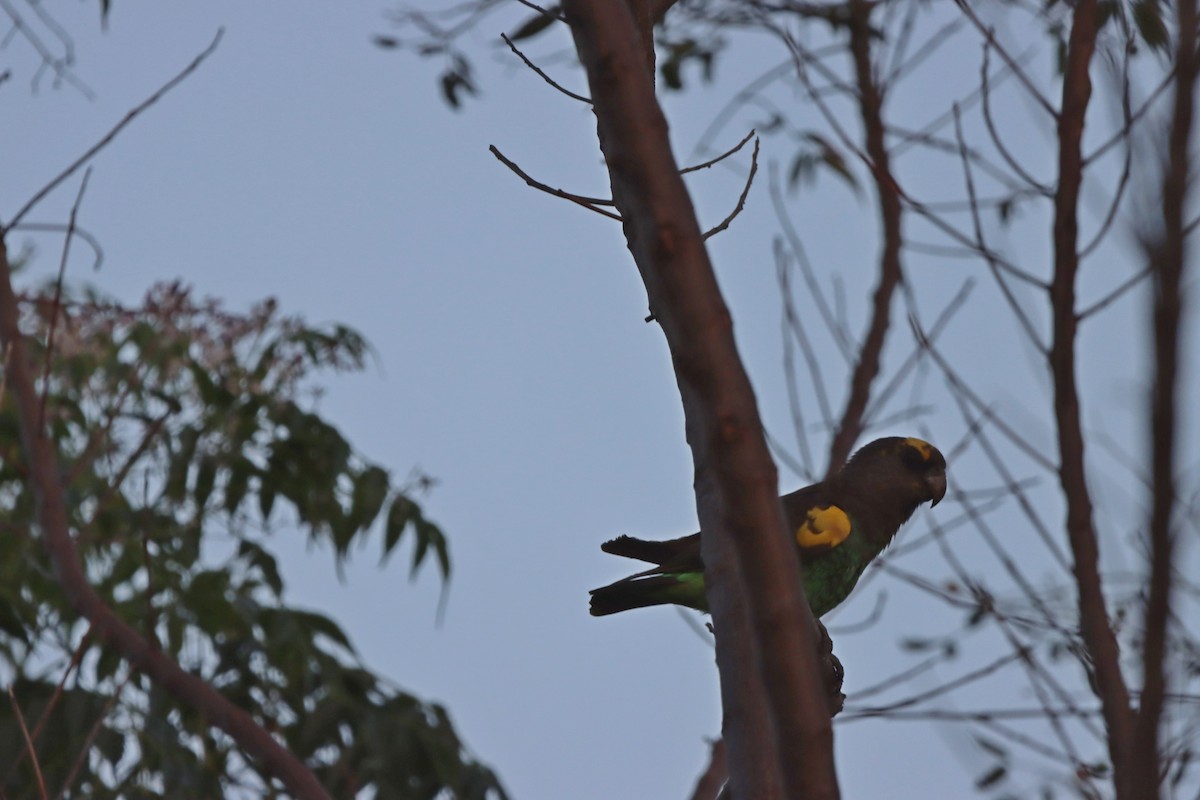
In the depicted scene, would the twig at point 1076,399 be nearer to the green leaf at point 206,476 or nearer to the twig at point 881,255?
the twig at point 881,255

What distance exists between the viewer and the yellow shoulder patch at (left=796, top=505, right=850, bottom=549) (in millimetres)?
3236

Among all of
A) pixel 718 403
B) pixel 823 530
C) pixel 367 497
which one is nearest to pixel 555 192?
pixel 718 403

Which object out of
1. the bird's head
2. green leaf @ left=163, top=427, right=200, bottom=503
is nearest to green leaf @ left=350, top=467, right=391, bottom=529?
green leaf @ left=163, top=427, right=200, bottom=503

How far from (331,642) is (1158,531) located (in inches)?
130

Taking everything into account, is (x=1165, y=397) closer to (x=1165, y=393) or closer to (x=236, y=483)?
(x=1165, y=393)

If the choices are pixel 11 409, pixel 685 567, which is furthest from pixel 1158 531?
pixel 11 409

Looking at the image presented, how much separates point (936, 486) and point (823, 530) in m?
0.65

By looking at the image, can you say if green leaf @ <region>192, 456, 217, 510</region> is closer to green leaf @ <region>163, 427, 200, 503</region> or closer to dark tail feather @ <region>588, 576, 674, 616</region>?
green leaf @ <region>163, 427, 200, 503</region>

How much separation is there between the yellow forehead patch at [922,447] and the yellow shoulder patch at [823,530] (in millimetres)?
486

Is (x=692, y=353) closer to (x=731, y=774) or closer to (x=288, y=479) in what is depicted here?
(x=731, y=774)

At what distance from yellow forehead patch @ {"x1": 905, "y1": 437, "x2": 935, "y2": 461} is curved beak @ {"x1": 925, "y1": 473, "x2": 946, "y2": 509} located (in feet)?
0.20

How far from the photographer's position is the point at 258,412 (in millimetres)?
4207

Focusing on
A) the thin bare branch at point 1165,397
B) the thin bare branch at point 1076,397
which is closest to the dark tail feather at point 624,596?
the thin bare branch at point 1076,397

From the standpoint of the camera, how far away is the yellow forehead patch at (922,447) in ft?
12.2
